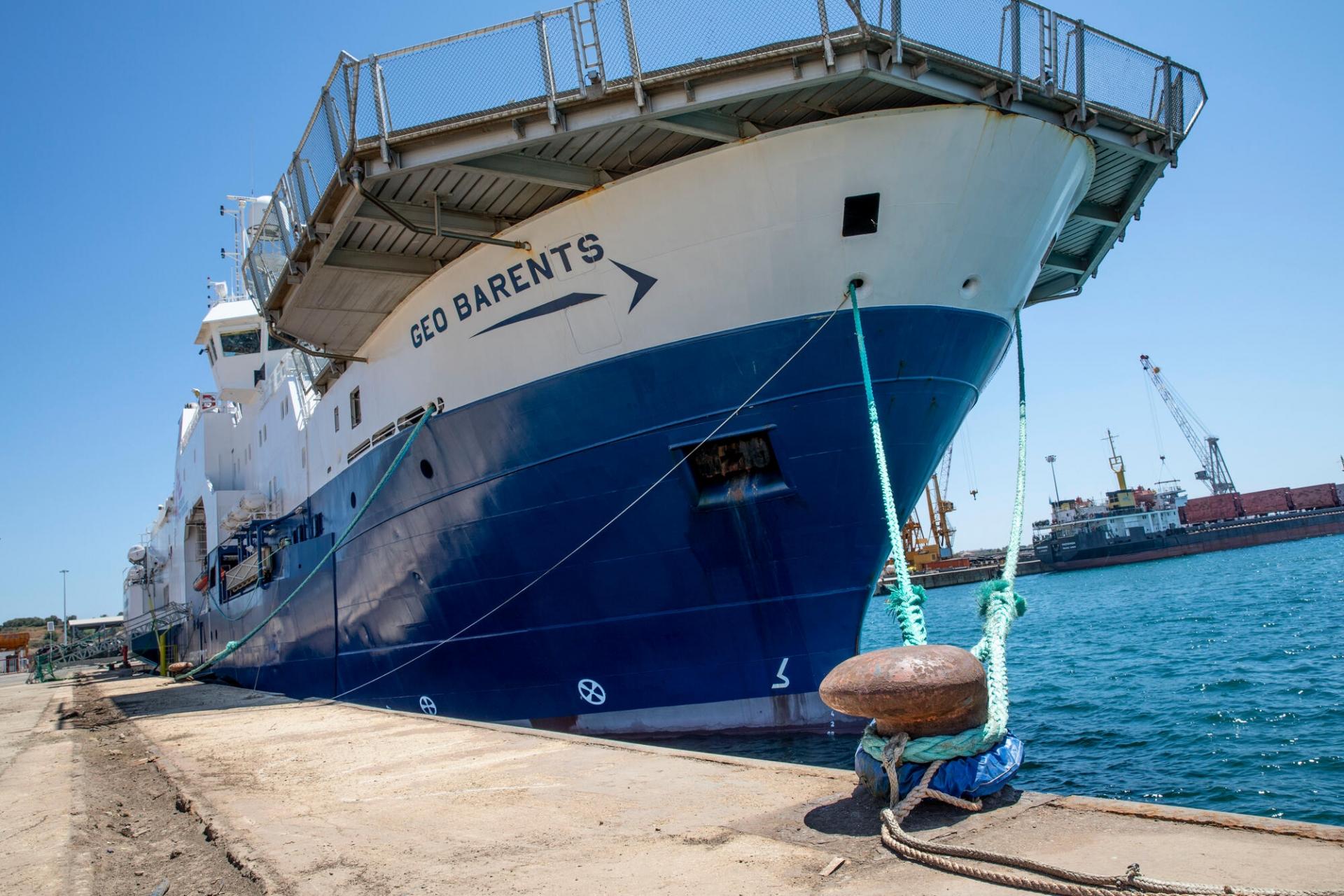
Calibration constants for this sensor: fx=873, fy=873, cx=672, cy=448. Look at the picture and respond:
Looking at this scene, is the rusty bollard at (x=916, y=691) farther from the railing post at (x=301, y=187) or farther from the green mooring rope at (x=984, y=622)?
the railing post at (x=301, y=187)

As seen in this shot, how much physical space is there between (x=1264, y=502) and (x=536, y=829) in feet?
328

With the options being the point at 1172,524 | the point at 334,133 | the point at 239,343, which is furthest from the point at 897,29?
the point at 1172,524

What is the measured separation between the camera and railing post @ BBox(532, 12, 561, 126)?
8133 millimetres

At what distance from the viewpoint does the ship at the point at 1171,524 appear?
70438mm

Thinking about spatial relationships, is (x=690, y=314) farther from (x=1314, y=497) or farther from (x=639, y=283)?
(x=1314, y=497)

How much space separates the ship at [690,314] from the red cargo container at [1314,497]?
3532 inches

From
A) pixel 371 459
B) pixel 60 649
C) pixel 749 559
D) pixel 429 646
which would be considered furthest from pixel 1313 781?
pixel 60 649

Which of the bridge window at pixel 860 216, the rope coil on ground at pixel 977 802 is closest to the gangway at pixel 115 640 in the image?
the bridge window at pixel 860 216

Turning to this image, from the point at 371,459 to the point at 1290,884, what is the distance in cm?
1162

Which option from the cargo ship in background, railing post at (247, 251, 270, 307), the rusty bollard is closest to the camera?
the rusty bollard

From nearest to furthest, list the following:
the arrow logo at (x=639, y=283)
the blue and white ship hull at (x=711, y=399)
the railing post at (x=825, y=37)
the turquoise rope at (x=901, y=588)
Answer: the turquoise rope at (x=901, y=588), the railing post at (x=825, y=37), the blue and white ship hull at (x=711, y=399), the arrow logo at (x=639, y=283)

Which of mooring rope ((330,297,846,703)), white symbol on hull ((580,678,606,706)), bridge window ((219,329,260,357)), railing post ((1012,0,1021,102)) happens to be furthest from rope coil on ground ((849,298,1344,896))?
bridge window ((219,329,260,357))

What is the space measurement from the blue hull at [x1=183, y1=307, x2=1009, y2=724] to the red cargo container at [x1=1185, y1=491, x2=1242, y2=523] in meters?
90.2

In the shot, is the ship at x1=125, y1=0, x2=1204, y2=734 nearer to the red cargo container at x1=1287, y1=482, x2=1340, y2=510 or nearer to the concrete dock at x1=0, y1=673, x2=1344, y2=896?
the concrete dock at x1=0, y1=673, x2=1344, y2=896
